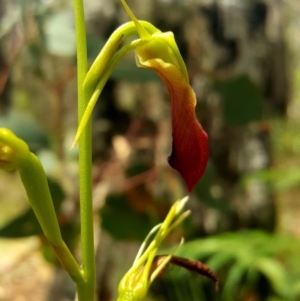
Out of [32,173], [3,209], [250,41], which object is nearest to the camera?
[32,173]

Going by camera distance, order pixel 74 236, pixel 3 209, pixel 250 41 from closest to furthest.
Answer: pixel 74 236 < pixel 250 41 < pixel 3 209

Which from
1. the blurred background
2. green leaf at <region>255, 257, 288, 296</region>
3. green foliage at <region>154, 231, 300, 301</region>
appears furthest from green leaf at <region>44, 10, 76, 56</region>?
green leaf at <region>255, 257, 288, 296</region>

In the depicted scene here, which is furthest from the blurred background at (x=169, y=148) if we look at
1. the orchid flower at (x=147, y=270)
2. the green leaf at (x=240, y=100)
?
the orchid flower at (x=147, y=270)

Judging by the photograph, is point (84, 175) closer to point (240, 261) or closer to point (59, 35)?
point (59, 35)

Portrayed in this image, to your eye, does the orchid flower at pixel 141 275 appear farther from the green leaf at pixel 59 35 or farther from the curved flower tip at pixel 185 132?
the green leaf at pixel 59 35

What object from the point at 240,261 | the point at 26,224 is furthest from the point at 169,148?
the point at 26,224

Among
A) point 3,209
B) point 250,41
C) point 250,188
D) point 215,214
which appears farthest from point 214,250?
point 3,209

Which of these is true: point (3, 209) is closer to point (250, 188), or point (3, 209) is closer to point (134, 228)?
point (250, 188)
